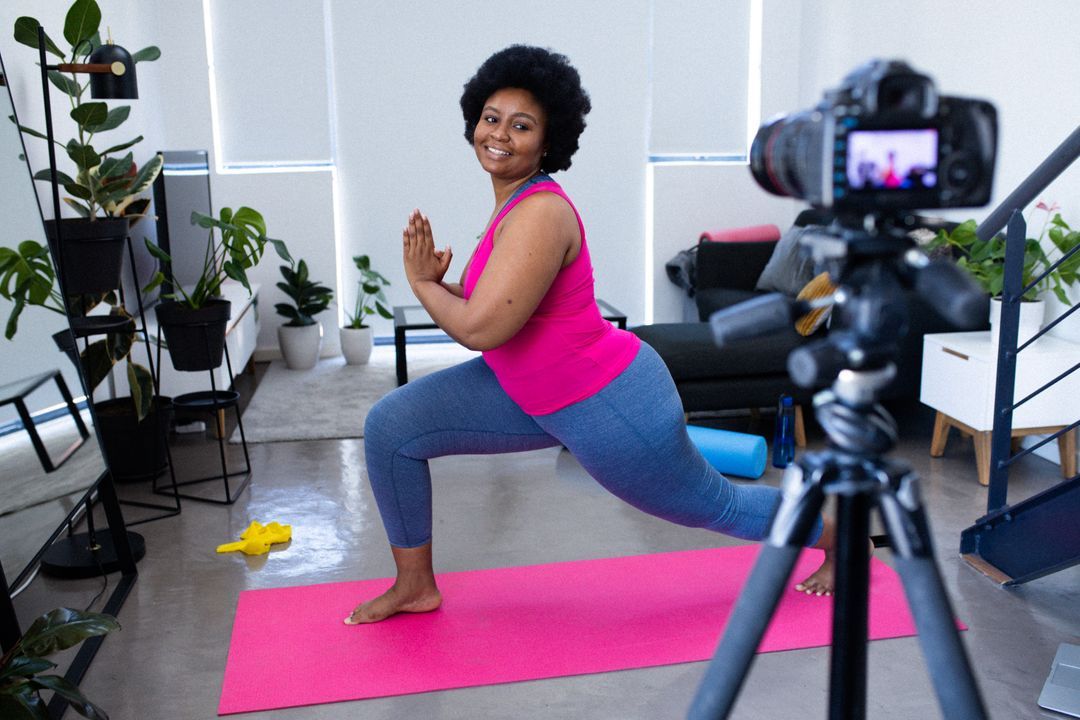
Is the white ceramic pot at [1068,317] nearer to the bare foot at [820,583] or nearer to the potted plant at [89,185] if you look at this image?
the bare foot at [820,583]

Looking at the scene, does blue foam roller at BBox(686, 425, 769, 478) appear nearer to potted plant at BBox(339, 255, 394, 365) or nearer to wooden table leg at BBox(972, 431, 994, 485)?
wooden table leg at BBox(972, 431, 994, 485)

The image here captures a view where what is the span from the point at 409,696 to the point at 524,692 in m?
0.23

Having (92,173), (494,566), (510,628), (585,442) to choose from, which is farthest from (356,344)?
(585,442)

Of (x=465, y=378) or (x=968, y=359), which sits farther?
(x=968, y=359)

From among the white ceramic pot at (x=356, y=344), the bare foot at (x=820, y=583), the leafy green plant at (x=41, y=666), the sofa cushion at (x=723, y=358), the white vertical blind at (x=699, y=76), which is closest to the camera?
the leafy green plant at (x=41, y=666)

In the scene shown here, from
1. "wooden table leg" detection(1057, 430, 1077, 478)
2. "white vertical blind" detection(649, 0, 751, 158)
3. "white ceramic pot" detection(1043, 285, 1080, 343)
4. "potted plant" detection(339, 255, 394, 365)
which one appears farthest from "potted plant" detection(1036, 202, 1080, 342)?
"potted plant" detection(339, 255, 394, 365)

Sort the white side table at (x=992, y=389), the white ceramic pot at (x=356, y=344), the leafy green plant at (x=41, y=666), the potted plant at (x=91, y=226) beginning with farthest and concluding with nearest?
1. the white ceramic pot at (x=356, y=344)
2. the white side table at (x=992, y=389)
3. the potted plant at (x=91, y=226)
4. the leafy green plant at (x=41, y=666)

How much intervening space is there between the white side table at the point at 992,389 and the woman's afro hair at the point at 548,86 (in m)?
1.73

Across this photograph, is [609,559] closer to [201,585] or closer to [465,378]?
[465,378]

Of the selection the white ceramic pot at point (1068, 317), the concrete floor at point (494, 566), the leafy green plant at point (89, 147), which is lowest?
the concrete floor at point (494, 566)

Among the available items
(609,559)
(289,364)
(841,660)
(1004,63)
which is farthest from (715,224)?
(841,660)

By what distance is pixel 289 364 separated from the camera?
5.16 m

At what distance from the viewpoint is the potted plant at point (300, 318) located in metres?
5.10

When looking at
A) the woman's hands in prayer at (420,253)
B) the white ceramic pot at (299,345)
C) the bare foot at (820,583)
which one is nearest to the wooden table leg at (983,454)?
the bare foot at (820,583)
